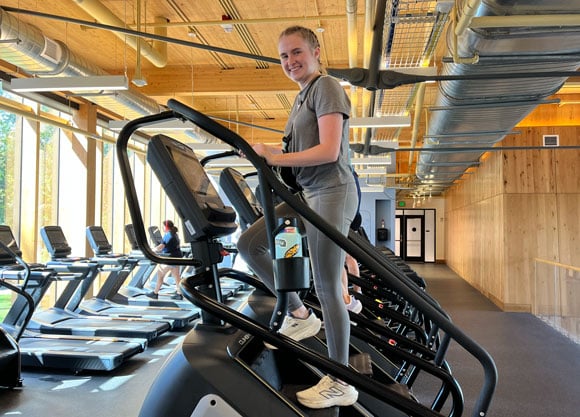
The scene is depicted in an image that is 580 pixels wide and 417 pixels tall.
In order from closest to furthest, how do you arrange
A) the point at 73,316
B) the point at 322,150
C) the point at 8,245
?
1. the point at 322,150
2. the point at 8,245
3. the point at 73,316

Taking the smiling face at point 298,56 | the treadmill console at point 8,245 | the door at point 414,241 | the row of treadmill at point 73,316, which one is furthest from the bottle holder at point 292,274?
the door at point 414,241

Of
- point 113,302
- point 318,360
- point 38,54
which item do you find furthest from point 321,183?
point 113,302

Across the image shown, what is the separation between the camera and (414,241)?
20484 millimetres

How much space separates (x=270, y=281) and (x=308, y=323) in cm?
31

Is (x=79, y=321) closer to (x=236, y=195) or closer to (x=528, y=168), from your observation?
(x=236, y=195)

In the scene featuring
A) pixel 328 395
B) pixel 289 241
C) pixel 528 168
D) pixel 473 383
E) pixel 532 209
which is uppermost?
pixel 528 168

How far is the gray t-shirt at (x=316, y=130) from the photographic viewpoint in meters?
1.86

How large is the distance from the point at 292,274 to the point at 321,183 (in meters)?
0.46

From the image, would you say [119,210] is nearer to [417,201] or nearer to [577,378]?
[577,378]

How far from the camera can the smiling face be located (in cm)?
192

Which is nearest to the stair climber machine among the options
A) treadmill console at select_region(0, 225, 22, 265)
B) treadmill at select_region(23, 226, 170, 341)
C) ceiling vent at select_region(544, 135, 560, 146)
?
treadmill at select_region(23, 226, 170, 341)

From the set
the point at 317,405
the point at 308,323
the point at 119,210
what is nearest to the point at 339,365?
the point at 317,405

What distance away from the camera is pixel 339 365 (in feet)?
6.00

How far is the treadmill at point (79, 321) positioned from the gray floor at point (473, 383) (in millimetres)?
224
